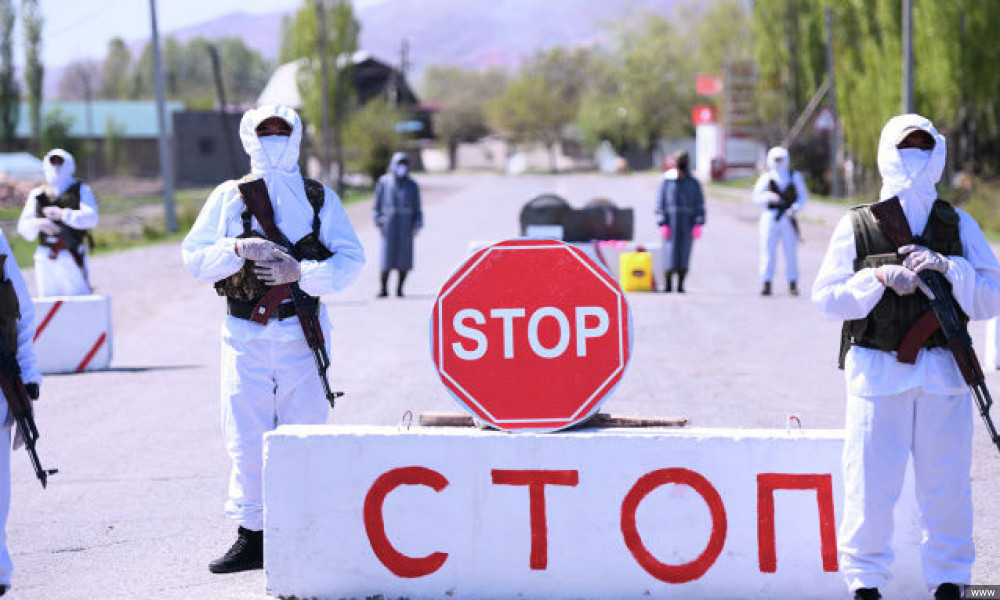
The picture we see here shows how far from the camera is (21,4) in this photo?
95.8m

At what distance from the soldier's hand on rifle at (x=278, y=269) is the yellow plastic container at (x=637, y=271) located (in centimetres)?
1423

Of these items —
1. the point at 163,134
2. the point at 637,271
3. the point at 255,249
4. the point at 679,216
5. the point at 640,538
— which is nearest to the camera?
the point at 640,538

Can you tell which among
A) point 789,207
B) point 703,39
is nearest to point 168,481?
point 789,207

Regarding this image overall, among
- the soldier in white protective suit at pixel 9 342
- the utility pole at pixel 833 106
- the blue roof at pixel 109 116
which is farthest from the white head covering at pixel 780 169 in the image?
the blue roof at pixel 109 116

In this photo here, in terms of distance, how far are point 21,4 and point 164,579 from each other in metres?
95.8

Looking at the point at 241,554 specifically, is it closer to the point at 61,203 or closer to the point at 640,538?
the point at 640,538

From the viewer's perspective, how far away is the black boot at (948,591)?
566 cm


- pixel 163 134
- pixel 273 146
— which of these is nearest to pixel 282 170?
pixel 273 146

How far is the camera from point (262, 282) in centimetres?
651

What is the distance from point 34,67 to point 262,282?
91025 mm

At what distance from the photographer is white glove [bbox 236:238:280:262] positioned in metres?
6.38

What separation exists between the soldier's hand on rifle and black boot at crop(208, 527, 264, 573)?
1120 mm

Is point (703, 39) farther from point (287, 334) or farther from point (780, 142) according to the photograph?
point (287, 334)

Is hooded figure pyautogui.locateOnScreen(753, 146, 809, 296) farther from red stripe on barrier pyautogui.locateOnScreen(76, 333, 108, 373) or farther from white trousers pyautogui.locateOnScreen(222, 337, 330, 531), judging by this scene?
white trousers pyautogui.locateOnScreen(222, 337, 330, 531)
